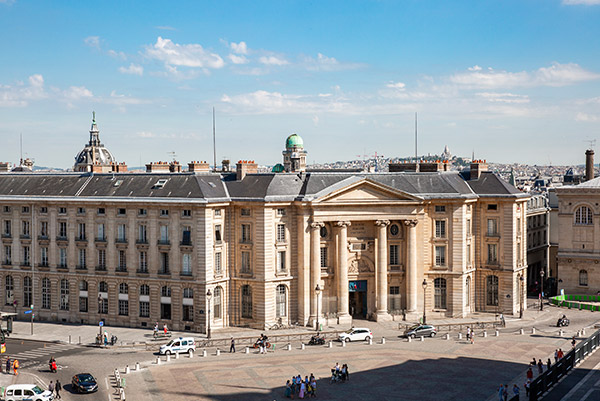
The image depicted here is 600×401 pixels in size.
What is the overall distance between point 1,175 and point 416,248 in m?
52.9

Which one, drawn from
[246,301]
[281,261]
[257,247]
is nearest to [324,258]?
[281,261]

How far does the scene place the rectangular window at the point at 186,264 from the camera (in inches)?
3529

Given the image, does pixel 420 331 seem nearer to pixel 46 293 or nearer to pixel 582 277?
pixel 582 277

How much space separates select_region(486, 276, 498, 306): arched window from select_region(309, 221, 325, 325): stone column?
2225cm

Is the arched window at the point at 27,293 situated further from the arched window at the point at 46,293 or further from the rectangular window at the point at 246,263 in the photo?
the rectangular window at the point at 246,263

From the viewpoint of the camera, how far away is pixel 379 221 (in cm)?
9350

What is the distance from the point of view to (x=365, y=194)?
92.9 m

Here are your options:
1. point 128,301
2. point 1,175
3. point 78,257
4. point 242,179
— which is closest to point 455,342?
point 242,179

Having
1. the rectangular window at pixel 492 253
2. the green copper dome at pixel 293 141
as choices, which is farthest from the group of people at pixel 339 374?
the green copper dome at pixel 293 141

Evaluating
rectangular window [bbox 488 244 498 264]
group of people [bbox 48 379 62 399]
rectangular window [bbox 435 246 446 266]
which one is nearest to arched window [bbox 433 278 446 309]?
rectangular window [bbox 435 246 446 266]

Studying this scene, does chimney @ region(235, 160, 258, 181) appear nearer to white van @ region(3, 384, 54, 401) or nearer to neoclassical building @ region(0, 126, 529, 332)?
neoclassical building @ region(0, 126, 529, 332)

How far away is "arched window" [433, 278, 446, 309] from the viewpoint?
97.7 metres

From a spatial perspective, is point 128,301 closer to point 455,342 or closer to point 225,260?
point 225,260

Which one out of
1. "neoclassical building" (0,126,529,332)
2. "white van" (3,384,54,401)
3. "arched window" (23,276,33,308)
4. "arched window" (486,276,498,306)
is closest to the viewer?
"white van" (3,384,54,401)
